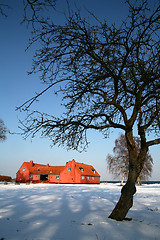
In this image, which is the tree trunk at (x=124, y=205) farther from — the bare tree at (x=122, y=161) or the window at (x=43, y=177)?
the window at (x=43, y=177)

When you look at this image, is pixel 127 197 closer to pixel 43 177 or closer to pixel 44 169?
pixel 44 169

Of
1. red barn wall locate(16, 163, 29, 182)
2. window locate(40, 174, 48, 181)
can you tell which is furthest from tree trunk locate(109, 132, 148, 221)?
window locate(40, 174, 48, 181)

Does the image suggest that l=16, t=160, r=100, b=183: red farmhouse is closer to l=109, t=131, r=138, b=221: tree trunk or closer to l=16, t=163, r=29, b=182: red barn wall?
l=16, t=163, r=29, b=182: red barn wall

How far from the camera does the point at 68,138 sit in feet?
21.5

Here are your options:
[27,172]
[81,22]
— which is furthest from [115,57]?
[27,172]

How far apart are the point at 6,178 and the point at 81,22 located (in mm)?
42696

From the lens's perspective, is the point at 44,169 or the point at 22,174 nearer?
the point at 22,174

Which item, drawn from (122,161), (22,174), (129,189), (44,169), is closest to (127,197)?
(129,189)

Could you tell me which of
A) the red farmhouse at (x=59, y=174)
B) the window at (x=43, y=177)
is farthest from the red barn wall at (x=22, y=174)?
the window at (x=43, y=177)

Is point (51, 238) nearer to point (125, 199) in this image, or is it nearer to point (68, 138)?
point (125, 199)

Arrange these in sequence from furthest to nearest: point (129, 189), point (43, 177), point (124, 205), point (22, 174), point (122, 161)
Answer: point (43, 177)
point (22, 174)
point (122, 161)
point (129, 189)
point (124, 205)

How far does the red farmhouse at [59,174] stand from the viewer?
45.1 meters

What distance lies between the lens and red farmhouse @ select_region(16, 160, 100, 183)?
45.1m

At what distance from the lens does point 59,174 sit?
4722 cm
